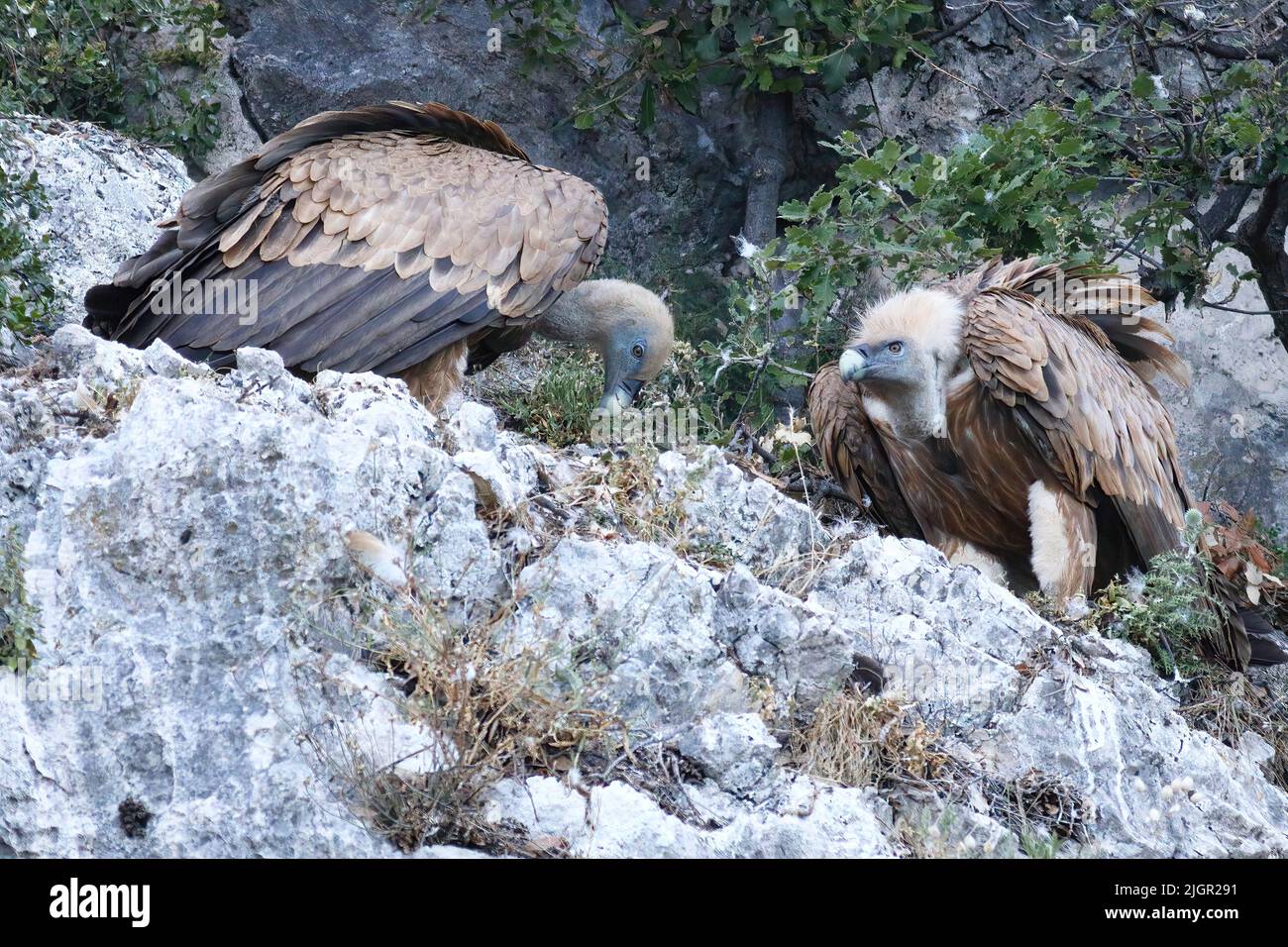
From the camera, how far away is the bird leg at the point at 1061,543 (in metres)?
5.27

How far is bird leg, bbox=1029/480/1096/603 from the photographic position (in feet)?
17.3

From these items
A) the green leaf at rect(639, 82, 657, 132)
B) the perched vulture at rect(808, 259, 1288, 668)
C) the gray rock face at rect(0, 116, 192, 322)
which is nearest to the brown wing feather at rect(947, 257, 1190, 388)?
the perched vulture at rect(808, 259, 1288, 668)

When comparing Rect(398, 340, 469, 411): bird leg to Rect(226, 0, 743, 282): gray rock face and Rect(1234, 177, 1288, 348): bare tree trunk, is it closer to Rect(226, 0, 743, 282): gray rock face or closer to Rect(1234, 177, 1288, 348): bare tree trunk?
Rect(226, 0, 743, 282): gray rock face

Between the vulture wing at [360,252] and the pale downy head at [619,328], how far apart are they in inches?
18.6

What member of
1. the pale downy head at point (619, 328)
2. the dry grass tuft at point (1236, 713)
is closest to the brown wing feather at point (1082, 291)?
the pale downy head at point (619, 328)

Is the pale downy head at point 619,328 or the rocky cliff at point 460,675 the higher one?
the pale downy head at point 619,328

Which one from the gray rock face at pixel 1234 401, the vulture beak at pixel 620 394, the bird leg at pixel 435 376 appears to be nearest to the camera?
the bird leg at pixel 435 376

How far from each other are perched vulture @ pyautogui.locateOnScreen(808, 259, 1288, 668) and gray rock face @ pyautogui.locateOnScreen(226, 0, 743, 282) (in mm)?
2677

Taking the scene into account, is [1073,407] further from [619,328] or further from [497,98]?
[497,98]

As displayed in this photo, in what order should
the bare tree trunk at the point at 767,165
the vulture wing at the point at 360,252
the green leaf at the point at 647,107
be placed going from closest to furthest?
the vulture wing at the point at 360,252 < the green leaf at the point at 647,107 < the bare tree trunk at the point at 767,165

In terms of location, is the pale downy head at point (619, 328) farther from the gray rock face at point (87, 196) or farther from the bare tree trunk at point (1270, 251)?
the bare tree trunk at point (1270, 251)

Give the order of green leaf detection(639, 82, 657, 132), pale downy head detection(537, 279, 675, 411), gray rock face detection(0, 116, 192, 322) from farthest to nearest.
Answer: green leaf detection(639, 82, 657, 132) < gray rock face detection(0, 116, 192, 322) < pale downy head detection(537, 279, 675, 411)

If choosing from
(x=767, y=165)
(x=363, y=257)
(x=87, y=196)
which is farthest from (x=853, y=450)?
(x=87, y=196)

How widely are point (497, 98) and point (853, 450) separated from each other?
11.8 ft
